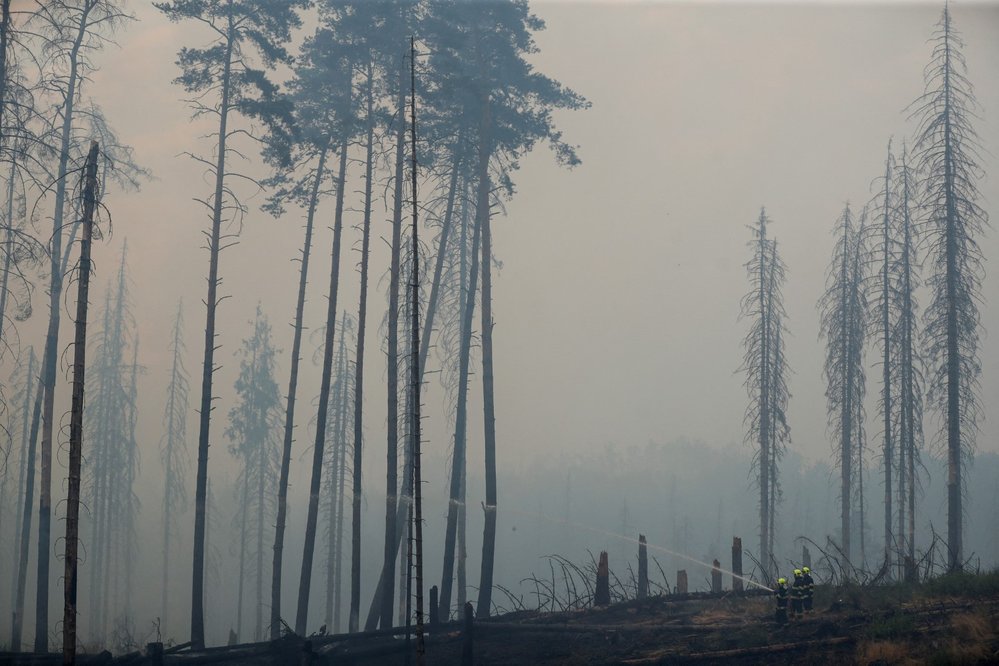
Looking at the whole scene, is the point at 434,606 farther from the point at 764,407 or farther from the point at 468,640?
the point at 764,407

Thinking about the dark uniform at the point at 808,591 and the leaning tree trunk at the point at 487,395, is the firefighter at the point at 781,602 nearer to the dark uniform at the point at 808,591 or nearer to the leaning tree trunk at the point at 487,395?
the dark uniform at the point at 808,591

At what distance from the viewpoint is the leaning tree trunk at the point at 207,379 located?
22.7 meters

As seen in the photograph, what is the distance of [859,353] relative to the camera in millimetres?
36125

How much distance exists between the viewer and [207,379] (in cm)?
2372

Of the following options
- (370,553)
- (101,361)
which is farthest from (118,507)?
(370,553)

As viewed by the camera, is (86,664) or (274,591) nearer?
(86,664)

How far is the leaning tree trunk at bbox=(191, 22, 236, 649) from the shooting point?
2272 centimetres

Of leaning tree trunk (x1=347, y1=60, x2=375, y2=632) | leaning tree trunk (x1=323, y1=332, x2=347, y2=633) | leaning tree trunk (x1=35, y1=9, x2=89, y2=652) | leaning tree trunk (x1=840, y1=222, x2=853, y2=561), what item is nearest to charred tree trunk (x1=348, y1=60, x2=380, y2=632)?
leaning tree trunk (x1=347, y1=60, x2=375, y2=632)

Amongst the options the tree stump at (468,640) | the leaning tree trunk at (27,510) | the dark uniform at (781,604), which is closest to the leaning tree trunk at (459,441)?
the tree stump at (468,640)

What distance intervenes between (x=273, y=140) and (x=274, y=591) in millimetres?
13872

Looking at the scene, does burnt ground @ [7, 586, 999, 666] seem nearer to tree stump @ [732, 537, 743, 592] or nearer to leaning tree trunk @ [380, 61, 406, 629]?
tree stump @ [732, 537, 743, 592]

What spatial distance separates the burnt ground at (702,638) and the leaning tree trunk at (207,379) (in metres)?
3.23

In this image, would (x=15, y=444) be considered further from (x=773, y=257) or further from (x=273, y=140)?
(x=773, y=257)

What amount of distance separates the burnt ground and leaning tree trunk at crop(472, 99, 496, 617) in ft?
11.9
